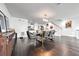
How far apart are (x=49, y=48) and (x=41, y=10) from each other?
124 centimetres

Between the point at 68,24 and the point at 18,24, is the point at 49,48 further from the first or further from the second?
the point at 18,24

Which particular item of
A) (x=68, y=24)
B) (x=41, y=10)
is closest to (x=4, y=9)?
(x=41, y=10)

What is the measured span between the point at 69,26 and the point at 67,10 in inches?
17.0

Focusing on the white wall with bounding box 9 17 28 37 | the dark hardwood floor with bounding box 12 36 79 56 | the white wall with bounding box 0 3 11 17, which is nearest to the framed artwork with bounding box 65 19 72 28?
the dark hardwood floor with bounding box 12 36 79 56

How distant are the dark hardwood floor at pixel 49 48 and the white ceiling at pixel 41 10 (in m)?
0.64

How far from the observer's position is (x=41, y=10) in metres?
2.74

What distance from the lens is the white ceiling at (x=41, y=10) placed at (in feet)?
8.59

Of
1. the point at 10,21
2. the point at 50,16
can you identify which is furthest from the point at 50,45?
the point at 10,21

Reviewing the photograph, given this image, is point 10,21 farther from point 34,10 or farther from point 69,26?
point 69,26

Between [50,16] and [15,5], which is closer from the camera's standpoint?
[15,5]

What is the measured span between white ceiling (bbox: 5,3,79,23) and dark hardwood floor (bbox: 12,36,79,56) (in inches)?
25.1

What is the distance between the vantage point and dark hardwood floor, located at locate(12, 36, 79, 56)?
2855 millimetres

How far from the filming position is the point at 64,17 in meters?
2.76

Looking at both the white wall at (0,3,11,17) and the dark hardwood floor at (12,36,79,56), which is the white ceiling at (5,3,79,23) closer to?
the white wall at (0,3,11,17)
